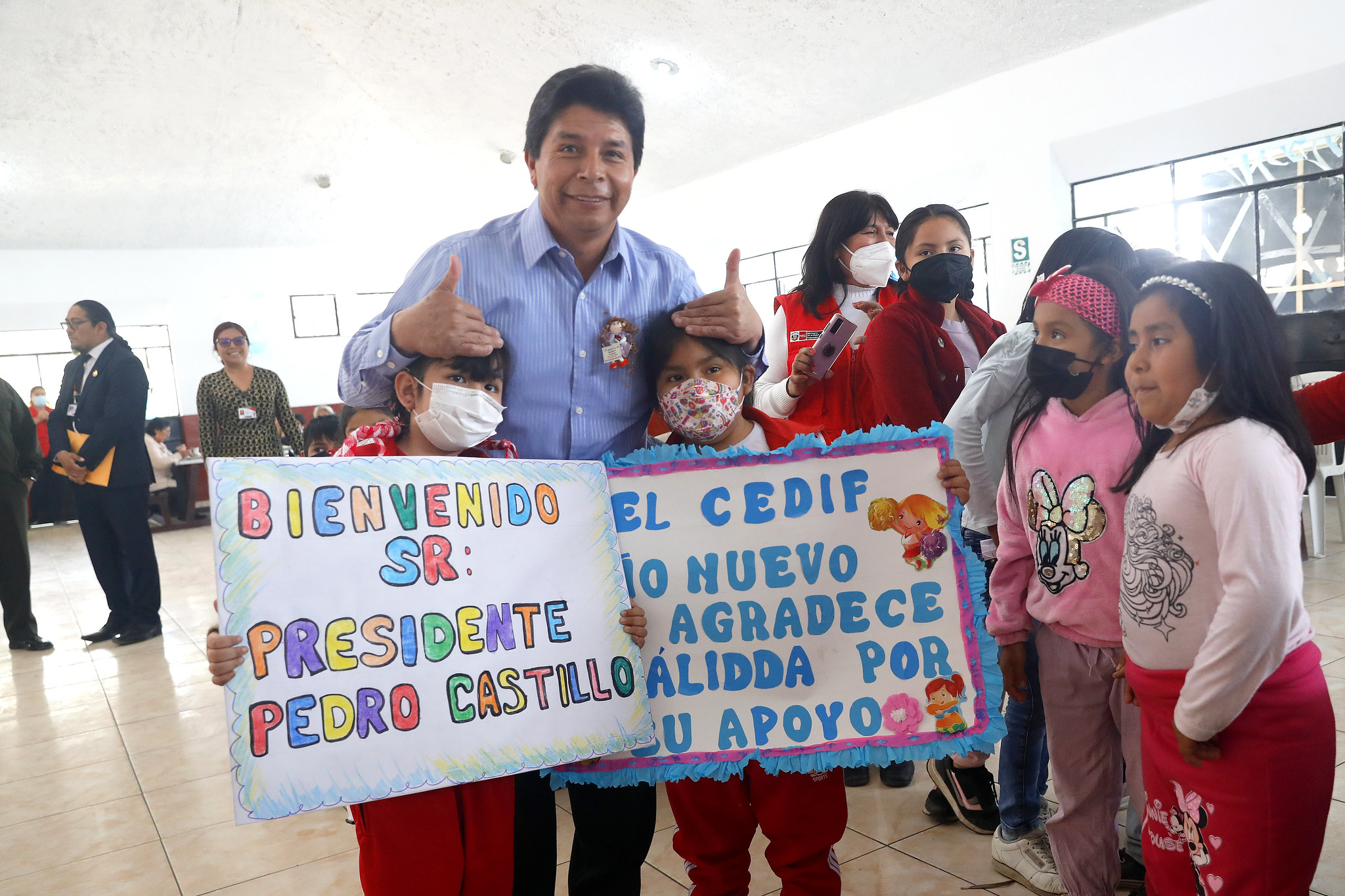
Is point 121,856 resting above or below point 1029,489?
below

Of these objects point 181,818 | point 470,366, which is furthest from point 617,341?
point 181,818

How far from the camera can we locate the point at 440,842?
1.19 meters

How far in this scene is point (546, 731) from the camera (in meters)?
1.20

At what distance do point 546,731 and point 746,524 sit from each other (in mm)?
433

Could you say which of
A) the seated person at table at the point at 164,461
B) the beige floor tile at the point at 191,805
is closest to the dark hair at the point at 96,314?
the beige floor tile at the point at 191,805

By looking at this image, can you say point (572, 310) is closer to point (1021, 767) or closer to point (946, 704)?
point (946, 704)

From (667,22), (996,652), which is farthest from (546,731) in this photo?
(667,22)

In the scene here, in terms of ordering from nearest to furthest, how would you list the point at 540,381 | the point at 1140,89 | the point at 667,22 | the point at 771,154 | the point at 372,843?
1. the point at 372,843
2. the point at 540,381
3. the point at 1140,89
4. the point at 667,22
5. the point at 771,154

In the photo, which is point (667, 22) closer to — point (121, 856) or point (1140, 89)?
point (1140, 89)

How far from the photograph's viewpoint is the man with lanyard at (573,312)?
1383 millimetres

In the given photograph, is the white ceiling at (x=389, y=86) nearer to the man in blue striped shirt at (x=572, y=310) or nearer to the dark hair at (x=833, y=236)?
the dark hair at (x=833, y=236)

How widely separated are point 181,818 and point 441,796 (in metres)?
1.78

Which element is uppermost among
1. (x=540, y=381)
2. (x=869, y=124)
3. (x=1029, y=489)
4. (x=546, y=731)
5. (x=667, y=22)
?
(x=667, y=22)

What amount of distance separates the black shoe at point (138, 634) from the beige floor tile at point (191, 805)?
2.32m
